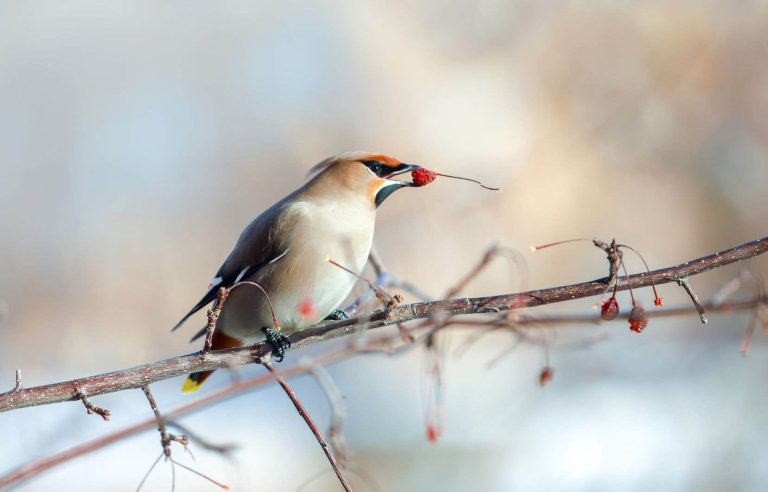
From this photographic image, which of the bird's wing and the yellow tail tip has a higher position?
the bird's wing

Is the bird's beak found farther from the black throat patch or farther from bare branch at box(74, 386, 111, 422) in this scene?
bare branch at box(74, 386, 111, 422)

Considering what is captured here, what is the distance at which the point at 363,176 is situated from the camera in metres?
2.53

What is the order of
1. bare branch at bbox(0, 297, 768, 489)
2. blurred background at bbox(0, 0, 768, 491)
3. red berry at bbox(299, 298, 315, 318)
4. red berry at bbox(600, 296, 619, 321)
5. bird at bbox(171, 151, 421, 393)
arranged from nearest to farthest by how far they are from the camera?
bare branch at bbox(0, 297, 768, 489) < red berry at bbox(600, 296, 619, 321) < red berry at bbox(299, 298, 315, 318) < bird at bbox(171, 151, 421, 393) < blurred background at bbox(0, 0, 768, 491)

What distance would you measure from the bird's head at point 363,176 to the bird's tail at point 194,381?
2.16 ft

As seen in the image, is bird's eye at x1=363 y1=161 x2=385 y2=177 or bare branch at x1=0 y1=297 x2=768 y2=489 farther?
bird's eye at x1=363 y1=161 x2=385 y2=177

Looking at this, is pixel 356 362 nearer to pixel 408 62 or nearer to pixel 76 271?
pixel 76 271

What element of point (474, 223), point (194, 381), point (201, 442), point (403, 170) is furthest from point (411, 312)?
point (474, 223)

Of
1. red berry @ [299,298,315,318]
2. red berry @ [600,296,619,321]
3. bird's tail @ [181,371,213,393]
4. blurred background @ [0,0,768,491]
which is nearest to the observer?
red berry @ [600,296,619,321]

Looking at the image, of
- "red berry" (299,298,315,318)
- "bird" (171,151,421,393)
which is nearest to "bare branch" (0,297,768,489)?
"red berry" (299,298,315,318)

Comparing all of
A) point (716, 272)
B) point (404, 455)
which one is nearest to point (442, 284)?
point (404, 455)

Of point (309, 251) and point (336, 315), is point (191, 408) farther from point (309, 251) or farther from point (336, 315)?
point (336, 315)

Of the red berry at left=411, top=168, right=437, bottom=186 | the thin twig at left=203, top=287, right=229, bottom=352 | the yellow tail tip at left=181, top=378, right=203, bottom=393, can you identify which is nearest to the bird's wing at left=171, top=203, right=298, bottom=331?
the yellow tail tip at left=181, top=378, right=203, bottom=393

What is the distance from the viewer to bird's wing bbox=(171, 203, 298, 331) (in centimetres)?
253

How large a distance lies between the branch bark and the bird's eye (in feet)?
2.67
